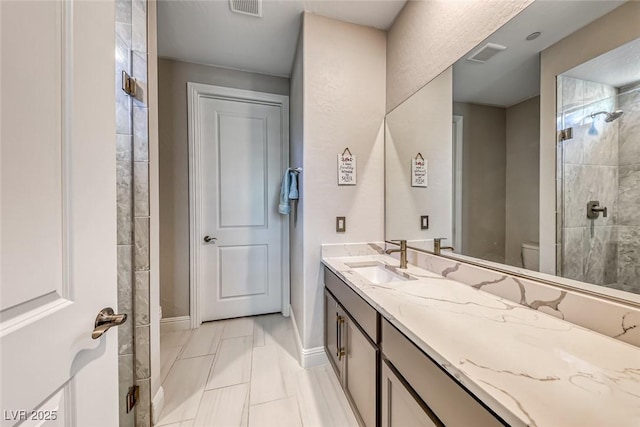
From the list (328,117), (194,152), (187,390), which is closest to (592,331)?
(328,117)

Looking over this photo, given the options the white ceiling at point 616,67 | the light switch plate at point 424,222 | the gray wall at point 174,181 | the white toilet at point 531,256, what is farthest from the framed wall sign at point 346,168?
the gray wall at point 174,181

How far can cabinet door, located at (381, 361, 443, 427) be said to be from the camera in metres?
0.74

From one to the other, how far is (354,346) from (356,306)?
0.23m

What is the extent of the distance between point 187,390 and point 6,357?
5.05 feet

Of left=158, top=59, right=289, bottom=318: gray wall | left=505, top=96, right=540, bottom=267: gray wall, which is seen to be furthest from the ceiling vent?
left=505, top=96, right=540, bottom=267: gray wall

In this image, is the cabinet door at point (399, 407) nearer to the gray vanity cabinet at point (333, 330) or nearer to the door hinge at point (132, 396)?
the gray vanity cabinet at point (333, 330)

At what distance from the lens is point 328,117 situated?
1783 millimetres

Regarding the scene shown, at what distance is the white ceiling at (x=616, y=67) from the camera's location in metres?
0.70

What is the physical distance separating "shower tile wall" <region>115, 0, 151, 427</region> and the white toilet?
1811 mm

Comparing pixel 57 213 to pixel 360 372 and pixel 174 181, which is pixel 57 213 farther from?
pixel 174 181

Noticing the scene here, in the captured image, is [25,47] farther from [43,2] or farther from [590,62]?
[590,62]

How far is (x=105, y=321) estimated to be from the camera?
604 mm

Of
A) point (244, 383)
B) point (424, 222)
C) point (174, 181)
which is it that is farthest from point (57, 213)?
point (174, 181)

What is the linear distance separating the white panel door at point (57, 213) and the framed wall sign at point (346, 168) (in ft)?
4.51
